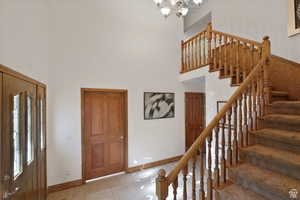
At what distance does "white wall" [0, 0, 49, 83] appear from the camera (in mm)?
1428

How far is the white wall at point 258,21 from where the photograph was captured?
9.70 feet

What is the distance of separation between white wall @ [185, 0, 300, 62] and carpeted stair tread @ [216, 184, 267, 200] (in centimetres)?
260

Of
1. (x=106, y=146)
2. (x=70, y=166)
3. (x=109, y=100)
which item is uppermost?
(x=109, y=100)

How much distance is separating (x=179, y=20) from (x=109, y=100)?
3149mm

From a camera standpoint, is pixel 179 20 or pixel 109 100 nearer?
pixel 109 100

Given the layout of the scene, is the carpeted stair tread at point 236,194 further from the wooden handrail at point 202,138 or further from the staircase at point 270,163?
the wooden handrail at point 202,138

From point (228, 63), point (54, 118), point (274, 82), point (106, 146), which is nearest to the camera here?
point (274, 82)

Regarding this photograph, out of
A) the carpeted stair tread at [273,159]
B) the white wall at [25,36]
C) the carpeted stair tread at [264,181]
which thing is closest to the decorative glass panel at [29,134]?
the white wall at [25,36]

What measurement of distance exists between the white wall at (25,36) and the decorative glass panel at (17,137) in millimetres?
373

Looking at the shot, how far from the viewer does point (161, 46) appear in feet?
14.0

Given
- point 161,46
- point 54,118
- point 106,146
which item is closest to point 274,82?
point 161,46

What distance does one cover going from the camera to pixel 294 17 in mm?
2795

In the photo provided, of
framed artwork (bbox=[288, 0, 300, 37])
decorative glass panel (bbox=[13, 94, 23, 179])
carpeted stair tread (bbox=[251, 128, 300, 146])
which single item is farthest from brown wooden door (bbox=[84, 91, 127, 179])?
framed artwork (bbox=[288, 0, 300, 37])

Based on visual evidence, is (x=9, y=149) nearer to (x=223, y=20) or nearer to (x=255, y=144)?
(x=255, y=144)
